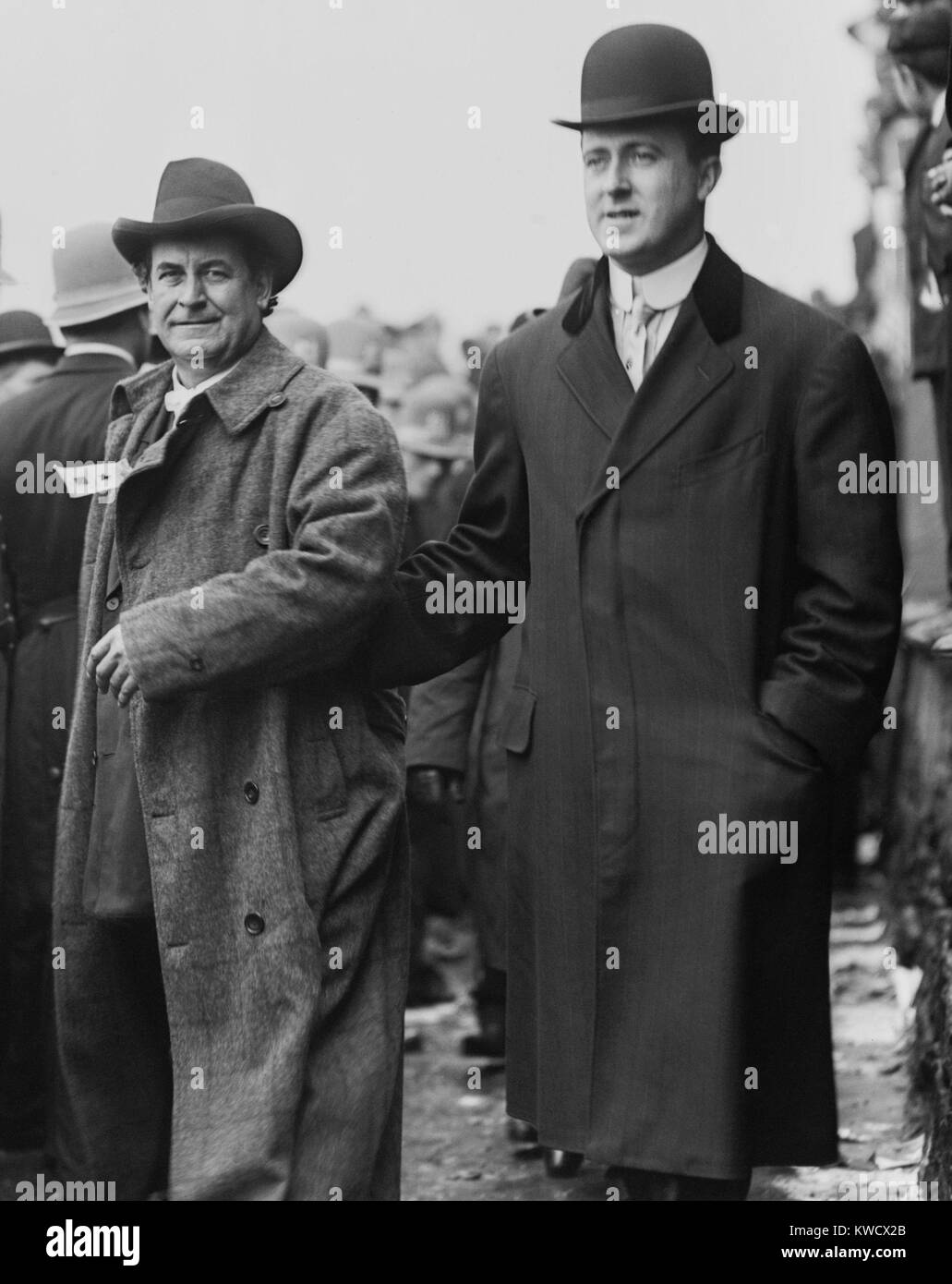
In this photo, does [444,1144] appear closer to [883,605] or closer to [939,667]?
[939,667]

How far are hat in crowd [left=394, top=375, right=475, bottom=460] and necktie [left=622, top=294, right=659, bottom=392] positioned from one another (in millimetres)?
2919

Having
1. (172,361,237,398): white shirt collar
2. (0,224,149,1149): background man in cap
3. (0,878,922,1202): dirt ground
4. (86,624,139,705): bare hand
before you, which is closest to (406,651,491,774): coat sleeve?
(0,878,922,1202): dirt ground

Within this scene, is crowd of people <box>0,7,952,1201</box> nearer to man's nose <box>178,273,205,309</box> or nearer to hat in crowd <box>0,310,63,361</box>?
man's nose <box>178,273,205,309</box>

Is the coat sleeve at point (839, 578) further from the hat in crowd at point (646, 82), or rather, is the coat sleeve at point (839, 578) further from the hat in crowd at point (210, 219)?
the hat in crowd at point (210, 219)

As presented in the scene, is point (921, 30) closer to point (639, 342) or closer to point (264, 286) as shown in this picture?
point (639, 342)

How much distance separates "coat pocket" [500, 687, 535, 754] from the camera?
4.72 meters

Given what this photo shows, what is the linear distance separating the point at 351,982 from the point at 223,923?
0.29m

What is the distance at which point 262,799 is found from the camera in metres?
4.62

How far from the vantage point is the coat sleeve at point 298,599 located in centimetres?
450

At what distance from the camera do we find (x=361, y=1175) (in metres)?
4.64

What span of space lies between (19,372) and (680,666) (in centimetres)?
243

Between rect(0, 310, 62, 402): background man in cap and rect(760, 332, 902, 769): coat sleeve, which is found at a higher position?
rect(0, 310, 62, 402): background man in cap

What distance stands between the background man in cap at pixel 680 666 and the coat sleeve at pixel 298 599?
199 millimetres

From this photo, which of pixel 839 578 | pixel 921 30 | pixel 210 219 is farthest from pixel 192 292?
pixel 921 30
